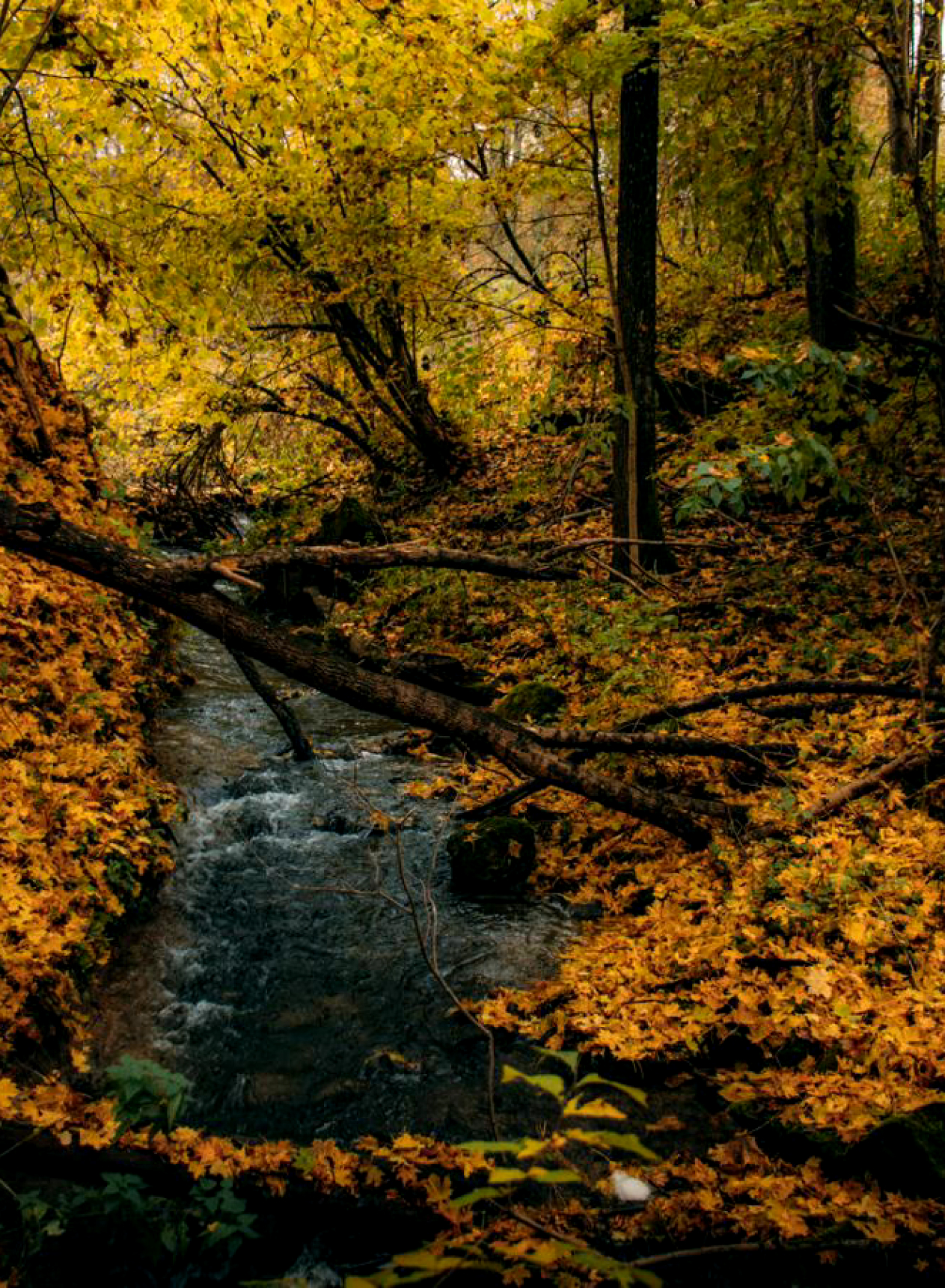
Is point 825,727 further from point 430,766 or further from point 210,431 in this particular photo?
point 210,431

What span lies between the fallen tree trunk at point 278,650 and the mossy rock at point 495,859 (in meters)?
1.28

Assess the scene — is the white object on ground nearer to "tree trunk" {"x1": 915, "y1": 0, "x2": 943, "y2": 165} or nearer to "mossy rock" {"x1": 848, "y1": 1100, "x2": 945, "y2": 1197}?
"mossy rock" {"x1": 848, "y1": 1100, "x2": 945, "y2": 1197}

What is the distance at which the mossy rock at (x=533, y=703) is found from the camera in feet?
24.9

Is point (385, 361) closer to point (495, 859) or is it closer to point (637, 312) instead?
point (637, 312)

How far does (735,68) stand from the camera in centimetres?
623

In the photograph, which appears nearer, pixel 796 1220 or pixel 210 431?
pixel 796 1220

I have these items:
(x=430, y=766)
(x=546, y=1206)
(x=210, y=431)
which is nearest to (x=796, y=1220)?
(x=546, y=1206)

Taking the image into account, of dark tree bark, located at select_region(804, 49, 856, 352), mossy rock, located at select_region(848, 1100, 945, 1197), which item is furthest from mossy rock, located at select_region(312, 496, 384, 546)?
mossy rock, located at select_region(848, 1100, 945, 1197)

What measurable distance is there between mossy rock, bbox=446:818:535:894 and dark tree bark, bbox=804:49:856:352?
17.0 ft

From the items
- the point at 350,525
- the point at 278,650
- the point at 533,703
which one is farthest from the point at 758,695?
the point at 350,525

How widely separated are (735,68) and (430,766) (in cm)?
668

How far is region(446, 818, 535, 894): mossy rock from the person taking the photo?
19.7ft

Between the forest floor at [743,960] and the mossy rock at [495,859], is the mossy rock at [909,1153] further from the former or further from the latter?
the mossy rock at [495,859]

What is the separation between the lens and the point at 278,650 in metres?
4.57
